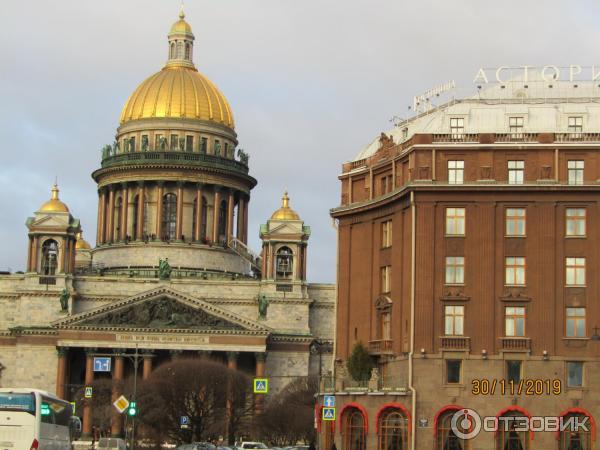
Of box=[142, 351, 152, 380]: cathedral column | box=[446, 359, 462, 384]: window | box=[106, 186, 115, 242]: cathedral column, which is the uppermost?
box=[106, 186, 115, 242]: cathedral column

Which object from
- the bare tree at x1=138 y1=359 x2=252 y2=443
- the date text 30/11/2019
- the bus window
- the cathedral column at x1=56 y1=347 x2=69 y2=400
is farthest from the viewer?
the cathedral column at x1=56 y1=347 x2=69 y2=400

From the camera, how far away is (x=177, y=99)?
175 meters

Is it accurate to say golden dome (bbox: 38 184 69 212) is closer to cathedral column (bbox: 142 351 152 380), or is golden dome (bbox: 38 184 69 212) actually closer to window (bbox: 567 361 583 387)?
cathedral column (bbox: 142 351 152 380)

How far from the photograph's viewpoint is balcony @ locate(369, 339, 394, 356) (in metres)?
89.4

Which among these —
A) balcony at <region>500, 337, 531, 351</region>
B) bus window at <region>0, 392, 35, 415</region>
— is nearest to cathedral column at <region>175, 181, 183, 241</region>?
balcony at <region>500, 337, 531, 351</region>

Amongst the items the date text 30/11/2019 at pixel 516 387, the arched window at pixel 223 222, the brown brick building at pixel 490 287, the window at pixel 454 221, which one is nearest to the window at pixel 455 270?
the brown brick building at pixel 490 287

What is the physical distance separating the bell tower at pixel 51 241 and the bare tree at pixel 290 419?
105 ft

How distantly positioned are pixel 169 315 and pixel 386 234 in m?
64.3

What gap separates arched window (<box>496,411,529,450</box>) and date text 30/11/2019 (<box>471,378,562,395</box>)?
1.20m

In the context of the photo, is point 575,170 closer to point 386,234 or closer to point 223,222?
point 386,234

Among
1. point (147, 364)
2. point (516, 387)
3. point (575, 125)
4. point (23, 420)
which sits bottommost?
point (23, 420)

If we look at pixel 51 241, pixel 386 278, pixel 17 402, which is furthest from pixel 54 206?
pixel 17 402

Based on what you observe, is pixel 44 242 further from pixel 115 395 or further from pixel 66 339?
pixel 115 395

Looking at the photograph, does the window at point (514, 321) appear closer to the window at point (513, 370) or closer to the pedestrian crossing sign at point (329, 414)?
the window at point (513, 370)
